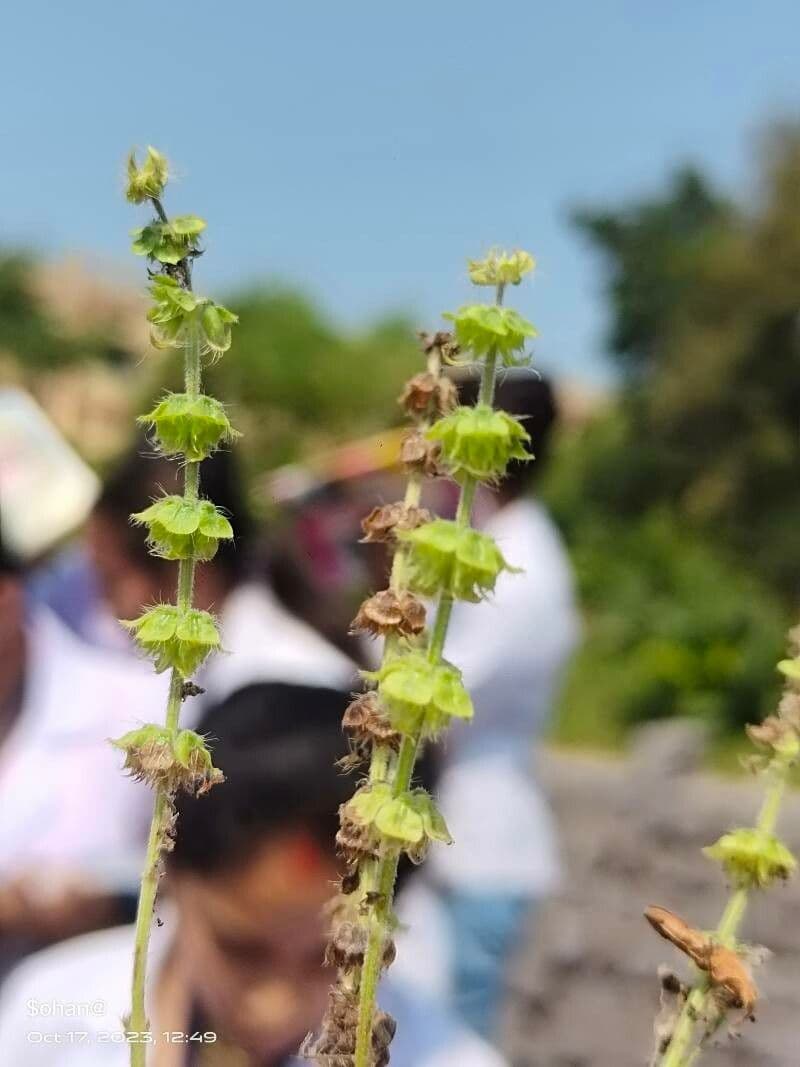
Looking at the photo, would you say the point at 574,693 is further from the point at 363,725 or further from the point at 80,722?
the point at 363,725

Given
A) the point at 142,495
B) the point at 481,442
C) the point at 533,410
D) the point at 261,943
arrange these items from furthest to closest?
the point at 142,495 → the point at 533,410 → the point at 261,943 → the point at 481,442

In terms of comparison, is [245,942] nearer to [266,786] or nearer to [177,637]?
[266,786]

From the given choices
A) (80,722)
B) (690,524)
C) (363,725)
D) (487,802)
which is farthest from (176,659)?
(690,524)

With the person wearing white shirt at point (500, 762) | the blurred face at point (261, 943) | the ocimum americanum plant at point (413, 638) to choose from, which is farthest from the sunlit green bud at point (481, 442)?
the person wearing white shirt at point (500, 762)

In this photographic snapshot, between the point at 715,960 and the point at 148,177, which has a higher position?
the point at 148,177

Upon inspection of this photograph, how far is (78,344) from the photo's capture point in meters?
8.09

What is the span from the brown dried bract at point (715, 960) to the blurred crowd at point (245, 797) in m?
0.27

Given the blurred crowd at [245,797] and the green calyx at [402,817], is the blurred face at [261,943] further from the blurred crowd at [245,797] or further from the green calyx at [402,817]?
the green calyx at [402,817]

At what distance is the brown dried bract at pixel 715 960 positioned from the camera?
226mm

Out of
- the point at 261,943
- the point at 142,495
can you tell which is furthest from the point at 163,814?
the point at 142,495

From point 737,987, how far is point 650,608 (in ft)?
19.4

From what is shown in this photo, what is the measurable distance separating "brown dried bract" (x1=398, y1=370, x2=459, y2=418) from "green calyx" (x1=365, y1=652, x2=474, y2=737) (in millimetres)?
63

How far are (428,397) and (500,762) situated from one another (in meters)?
1.43

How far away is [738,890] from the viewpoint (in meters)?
0.23
